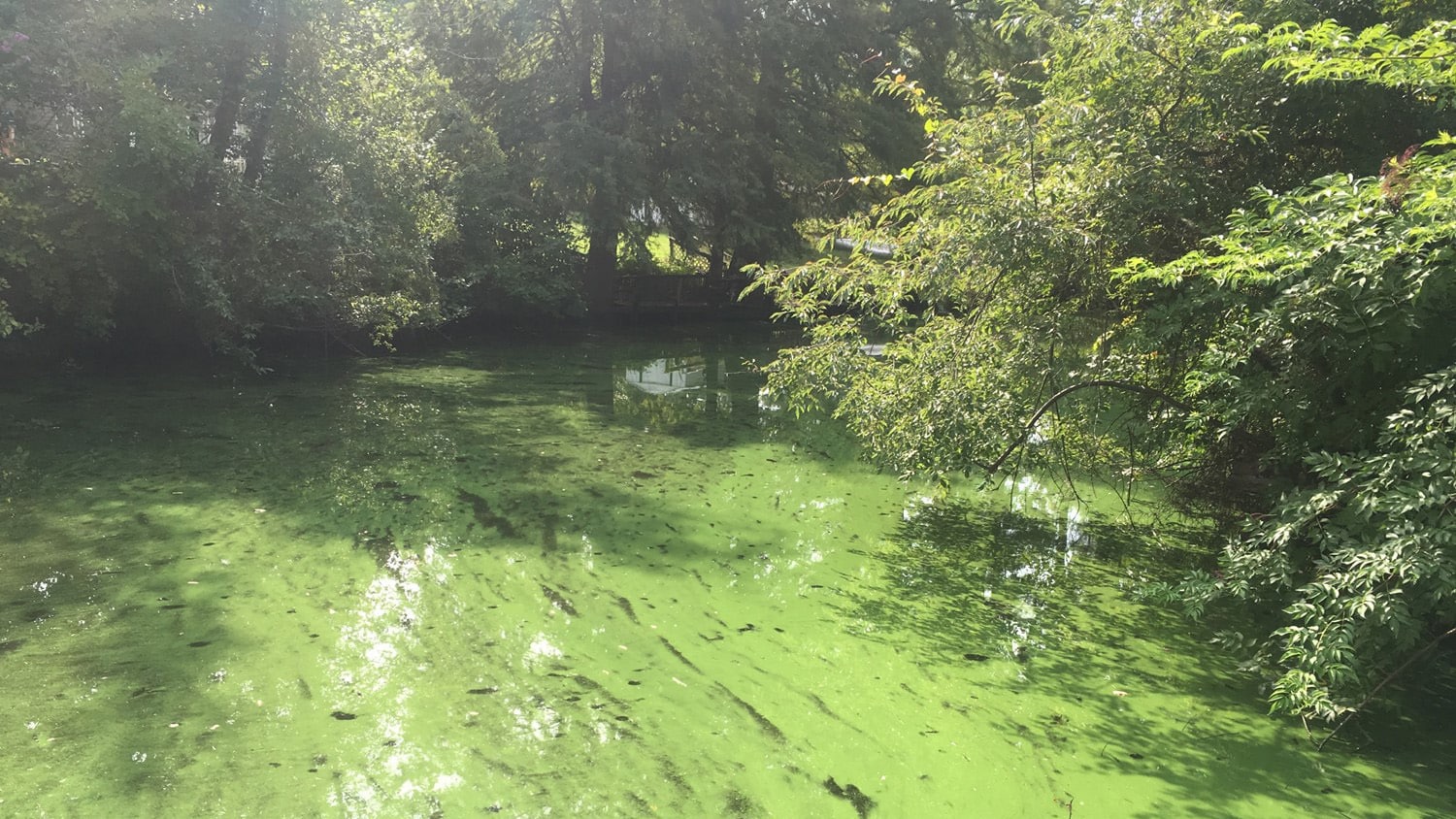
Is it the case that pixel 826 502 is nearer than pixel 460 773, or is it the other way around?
pixel 460 773

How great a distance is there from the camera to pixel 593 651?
351cm

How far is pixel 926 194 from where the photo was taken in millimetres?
4332

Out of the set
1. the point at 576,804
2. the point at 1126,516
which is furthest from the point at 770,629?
the point at 1126,516

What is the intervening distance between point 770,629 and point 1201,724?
1639 mm

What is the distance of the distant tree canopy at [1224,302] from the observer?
268 centimetres

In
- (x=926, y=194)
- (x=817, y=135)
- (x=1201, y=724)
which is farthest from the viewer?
(x=817, y=135)

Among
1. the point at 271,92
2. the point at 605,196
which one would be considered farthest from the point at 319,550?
the point at 605,196

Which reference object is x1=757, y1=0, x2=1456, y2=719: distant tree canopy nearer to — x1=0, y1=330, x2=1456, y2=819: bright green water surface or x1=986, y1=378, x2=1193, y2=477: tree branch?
x1=986, y1=378, x2=1193, y2=477: tree branch

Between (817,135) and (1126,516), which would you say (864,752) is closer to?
(1126,516)

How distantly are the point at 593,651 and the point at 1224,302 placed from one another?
9.06 feet

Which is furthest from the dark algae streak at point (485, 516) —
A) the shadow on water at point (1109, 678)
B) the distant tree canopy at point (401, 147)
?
the distant tree canopy at point (401, 147)

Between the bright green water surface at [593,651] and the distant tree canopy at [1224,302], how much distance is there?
430 mm

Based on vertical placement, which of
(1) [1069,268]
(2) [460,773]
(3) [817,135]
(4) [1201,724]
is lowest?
(2) [460,773]

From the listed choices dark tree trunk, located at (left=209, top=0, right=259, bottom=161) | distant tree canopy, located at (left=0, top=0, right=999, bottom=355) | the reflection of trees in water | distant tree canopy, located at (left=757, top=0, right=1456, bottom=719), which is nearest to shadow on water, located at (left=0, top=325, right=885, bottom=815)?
the reflection of trees in water
